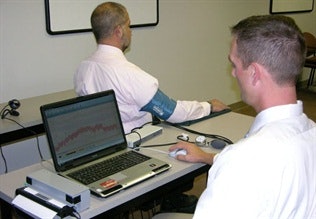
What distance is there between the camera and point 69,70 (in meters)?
3.52

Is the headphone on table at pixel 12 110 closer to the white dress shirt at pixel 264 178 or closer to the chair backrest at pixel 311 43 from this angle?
the white dress shirt at pixel 264 178

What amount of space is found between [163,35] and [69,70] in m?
1.09

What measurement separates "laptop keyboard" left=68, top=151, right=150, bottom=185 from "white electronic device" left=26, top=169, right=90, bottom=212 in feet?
0.40

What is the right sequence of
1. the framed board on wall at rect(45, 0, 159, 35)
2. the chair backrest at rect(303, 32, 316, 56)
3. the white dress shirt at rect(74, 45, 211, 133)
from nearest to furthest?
1. the white dress shirt at rect(74, 45, 211, 133)
2. the framed board on wall at rect(45, 0, 159, 35)
3. the chair backrest at rect(303, 32, 316, 56)

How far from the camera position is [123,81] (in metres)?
2.30

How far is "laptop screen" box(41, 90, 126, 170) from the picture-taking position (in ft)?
5.65

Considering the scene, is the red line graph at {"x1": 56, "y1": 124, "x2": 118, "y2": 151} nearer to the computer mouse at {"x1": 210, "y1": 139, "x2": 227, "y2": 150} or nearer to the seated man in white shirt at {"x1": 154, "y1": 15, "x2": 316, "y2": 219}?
the computer mouse at {"x1": 210, "y1": 139, "x2": 227, "y2": 150}

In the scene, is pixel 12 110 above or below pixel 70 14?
below

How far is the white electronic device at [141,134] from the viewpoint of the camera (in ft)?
6.78

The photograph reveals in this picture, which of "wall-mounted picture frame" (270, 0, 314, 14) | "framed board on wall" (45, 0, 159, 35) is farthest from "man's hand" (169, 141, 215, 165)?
"wall-mounted picture frame" (270, 0, 314, 14)

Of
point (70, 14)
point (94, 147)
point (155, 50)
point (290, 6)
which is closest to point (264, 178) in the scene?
point (94, 147)

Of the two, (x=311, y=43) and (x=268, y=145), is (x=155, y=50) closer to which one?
(x=311, y=43)

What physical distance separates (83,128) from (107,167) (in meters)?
0.18

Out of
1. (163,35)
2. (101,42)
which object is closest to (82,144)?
(101,42)
